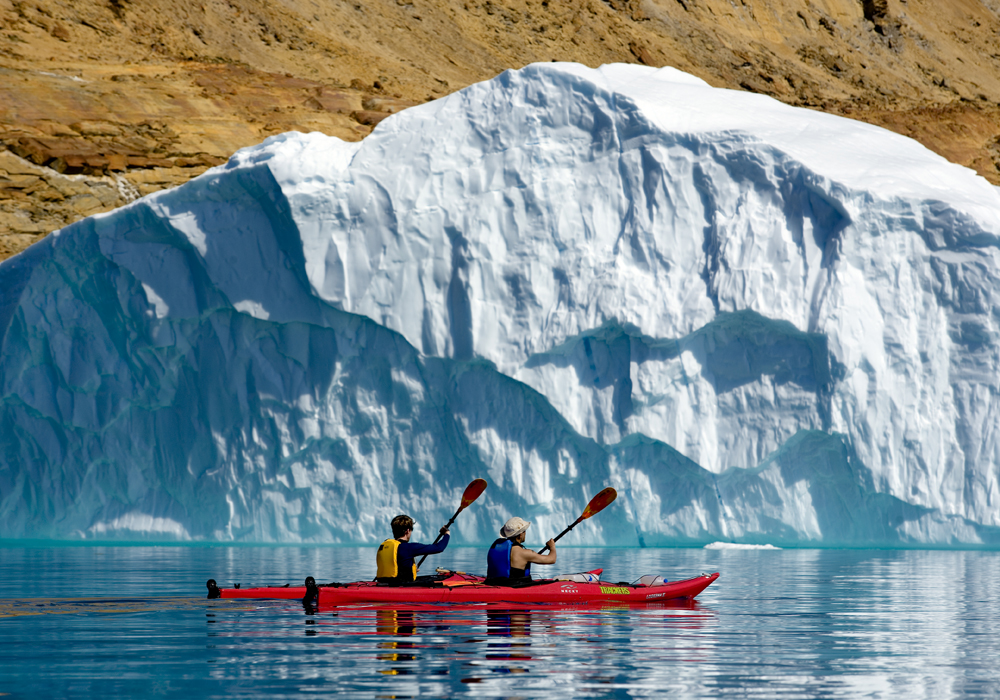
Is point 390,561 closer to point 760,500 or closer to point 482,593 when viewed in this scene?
point 482,593

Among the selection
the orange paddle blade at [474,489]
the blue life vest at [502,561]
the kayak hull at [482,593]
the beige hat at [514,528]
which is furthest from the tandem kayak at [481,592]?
the orange paddle blade at [474,489]

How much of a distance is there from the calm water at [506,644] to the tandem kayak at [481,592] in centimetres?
15

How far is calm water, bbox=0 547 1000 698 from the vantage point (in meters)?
5.66

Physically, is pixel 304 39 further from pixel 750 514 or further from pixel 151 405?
pixel 750 514

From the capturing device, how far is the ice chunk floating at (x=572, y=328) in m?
16.3

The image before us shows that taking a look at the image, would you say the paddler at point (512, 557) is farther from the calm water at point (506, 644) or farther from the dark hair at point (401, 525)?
the dark hair at point (401, 525)

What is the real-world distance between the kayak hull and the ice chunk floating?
6.45 m

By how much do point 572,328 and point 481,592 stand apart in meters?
7.24

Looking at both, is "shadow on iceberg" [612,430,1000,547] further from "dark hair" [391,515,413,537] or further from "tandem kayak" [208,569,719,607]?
"dark hair" [391,515,413,537]

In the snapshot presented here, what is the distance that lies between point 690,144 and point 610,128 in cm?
128

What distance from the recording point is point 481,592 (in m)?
9.62

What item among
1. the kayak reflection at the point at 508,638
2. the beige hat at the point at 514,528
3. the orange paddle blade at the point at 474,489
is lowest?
the kayak reflection at the point at 508,638

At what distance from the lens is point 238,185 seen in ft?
57.4

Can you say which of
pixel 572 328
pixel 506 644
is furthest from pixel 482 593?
pixel 572 328
